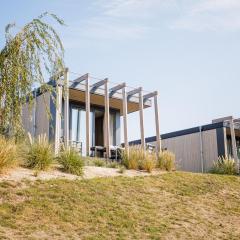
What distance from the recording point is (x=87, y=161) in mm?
12094

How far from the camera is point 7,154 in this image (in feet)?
29.7

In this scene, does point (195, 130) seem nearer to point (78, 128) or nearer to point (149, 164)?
point (78, 128)

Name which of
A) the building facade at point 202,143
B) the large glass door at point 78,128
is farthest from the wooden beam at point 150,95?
the building facade at point 202,143

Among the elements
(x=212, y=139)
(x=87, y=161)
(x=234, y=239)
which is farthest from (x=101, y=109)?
(x=234, y=239)

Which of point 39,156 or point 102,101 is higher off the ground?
point 102,101

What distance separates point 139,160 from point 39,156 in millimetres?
3496

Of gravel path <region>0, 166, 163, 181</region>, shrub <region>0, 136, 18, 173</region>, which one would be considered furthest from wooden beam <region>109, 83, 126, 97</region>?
shrub <region>0, 136, 18, 173</region>

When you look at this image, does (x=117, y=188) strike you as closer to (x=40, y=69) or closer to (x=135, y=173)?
(x=135, y=173)

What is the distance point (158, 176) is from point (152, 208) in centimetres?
287

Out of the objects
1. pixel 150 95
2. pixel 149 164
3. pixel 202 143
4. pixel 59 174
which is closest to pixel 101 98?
pixel 150 95

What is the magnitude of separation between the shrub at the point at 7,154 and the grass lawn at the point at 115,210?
0.71 m

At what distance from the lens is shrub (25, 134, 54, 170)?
9922mm

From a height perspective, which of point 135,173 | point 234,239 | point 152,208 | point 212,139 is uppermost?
point 212,139

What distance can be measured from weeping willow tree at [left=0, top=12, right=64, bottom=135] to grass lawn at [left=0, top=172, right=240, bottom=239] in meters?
1.45
